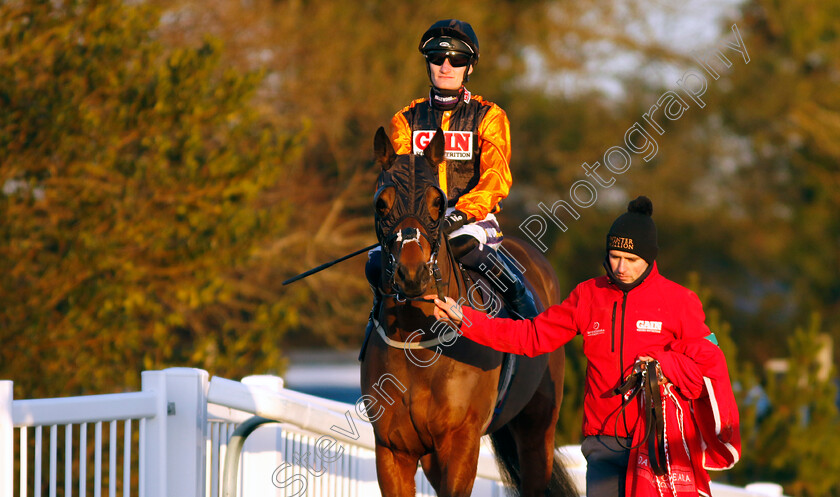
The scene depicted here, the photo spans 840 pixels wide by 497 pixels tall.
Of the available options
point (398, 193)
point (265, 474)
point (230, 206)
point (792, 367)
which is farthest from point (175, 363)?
point (792, 367)

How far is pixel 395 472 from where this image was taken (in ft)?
12.9

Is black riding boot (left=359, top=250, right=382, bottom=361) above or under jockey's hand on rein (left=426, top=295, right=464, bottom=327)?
above

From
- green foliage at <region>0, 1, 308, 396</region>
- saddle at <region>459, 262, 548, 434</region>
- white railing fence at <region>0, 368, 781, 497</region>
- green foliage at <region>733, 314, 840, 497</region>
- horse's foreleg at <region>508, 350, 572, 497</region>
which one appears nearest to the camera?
white railing fence at <region>0, 368, 781, 497</region>

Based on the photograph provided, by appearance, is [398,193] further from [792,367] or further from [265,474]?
[792,367]

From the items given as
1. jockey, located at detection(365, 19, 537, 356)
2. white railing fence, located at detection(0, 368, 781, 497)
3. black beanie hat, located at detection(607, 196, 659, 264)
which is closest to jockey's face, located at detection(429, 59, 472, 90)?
jockey, located at detection(365, 19, 537, 356)

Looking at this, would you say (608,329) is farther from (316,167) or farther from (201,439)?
(316,167)

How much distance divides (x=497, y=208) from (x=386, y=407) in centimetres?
120

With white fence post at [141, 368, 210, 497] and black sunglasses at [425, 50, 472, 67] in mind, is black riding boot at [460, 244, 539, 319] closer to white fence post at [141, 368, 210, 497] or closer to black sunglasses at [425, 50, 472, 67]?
black sunglasses at [425, 50, 472, 67]

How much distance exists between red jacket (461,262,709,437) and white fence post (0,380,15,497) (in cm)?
162

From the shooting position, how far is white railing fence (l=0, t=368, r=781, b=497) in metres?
3.66

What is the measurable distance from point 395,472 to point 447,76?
1773 millimetres

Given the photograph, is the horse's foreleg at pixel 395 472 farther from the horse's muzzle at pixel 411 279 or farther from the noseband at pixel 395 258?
the horse's muzzle at pixel 411 279

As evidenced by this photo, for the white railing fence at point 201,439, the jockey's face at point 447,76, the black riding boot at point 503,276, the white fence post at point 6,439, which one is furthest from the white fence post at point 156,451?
the jockey's face at point 447,76

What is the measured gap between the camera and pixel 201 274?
8883 mm
